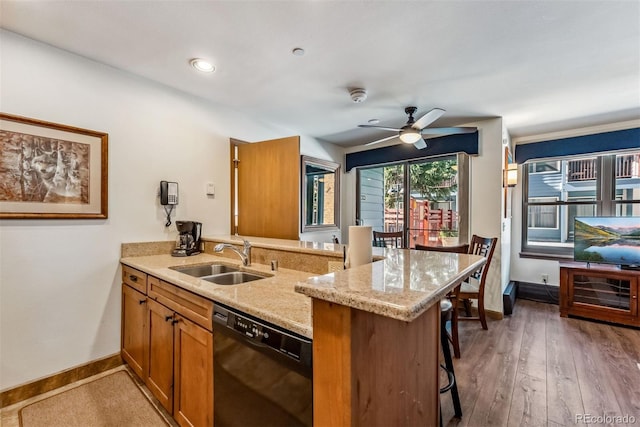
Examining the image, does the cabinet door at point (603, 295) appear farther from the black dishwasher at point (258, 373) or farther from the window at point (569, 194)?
the black dishwasher at point (258, 373)

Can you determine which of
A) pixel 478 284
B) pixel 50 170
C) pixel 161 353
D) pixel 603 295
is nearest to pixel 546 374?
pixel 478 284

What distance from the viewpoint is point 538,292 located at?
4082 mm

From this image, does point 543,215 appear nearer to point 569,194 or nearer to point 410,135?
point 569,194

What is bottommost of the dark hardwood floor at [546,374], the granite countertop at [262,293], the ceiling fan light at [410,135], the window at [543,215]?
the dark hardwood floor at [546,374]

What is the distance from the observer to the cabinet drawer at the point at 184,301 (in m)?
1.38

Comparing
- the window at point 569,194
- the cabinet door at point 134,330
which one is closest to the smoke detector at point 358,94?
the cabinet door at point 134,330

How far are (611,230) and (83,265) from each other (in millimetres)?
5332

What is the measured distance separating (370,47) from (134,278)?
242 cm

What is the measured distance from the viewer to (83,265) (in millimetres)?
2145

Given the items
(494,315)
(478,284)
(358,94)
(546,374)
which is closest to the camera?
(546,374)

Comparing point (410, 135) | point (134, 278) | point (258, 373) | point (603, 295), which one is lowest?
point (603, 295)

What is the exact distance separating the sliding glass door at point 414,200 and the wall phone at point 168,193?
9.89 ft

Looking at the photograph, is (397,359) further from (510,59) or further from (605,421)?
(510,59)

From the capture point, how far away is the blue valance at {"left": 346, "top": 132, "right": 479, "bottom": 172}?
360 centimetres
